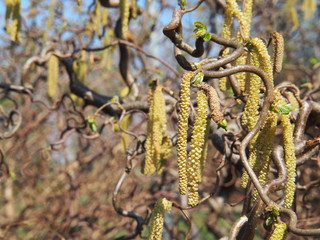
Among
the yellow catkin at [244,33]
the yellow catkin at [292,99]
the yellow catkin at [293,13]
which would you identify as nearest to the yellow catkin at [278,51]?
the yellow catkin at [244,33]

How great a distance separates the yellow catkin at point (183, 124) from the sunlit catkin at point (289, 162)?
0.24 metres

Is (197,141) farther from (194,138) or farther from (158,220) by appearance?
(158,220)

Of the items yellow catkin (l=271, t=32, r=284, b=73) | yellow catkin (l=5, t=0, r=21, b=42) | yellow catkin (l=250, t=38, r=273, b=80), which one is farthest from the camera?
yellow catkin (l=5, t=0, r=21, b=42)

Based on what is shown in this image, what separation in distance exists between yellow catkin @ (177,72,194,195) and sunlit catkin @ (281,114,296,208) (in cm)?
24

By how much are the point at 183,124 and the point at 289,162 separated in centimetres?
28

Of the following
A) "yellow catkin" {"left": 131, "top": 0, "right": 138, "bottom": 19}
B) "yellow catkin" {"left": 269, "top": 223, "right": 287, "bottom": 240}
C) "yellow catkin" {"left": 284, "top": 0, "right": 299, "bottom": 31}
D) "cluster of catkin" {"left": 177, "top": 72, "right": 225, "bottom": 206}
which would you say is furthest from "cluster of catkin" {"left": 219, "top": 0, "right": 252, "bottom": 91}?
"yellow catkin" {"left": 284, "top": 0, "right": 299, "bottom": 31}

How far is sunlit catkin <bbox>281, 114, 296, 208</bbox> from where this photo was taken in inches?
35.4

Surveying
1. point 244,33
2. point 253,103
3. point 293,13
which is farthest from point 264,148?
point 293,13

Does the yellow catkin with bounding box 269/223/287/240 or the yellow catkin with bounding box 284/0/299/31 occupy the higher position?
the yellow catkin with bounding box 284/0/299/31

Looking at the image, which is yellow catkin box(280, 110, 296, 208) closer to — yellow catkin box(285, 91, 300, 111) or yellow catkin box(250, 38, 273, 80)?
yellow catkin box(250, 38, 273, 80)

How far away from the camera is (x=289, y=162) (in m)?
0.93

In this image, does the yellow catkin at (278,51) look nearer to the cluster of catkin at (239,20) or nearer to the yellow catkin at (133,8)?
the cluster of catkin at (239,20)

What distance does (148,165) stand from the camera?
1271mm

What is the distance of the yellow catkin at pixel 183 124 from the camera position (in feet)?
2.63
